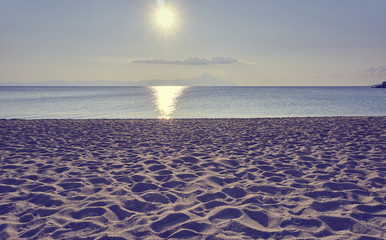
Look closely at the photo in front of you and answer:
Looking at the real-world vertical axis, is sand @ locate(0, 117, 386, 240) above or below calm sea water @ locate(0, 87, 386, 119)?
below

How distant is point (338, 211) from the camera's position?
3594mm

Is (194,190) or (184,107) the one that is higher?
(184,107)

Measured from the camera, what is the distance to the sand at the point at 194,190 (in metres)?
3.18

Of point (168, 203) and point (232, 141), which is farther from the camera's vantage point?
point (232, 141)

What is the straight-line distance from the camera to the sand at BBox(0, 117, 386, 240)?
10.4 ft

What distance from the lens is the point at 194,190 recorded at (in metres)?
4.36

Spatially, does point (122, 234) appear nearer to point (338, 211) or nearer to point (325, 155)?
point (338, 211)

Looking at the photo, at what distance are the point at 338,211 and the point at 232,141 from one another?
507 centimetres

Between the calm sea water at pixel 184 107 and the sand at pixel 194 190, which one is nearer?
the sand at pixel 194 190

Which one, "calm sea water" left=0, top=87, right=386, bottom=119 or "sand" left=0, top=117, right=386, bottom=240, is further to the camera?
"calm sea water" left=0, top=87, right=386, bottom=119

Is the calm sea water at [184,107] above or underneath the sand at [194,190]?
above

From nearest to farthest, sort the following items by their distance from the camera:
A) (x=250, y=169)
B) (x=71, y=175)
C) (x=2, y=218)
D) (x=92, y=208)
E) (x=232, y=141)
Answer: (x=2, y=218)
(x=92, y=208)
(x=71, y=175)
(x=250, y=169)
(x=232, y=141)

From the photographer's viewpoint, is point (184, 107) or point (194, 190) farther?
point (184, 107)

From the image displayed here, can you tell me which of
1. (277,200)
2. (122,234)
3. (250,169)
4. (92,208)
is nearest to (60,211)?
(92,208)
